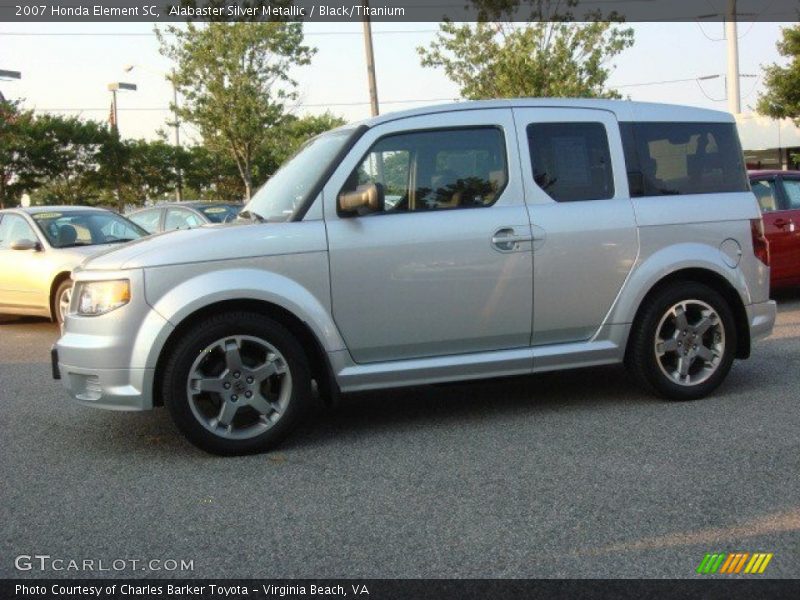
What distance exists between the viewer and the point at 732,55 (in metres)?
28.5

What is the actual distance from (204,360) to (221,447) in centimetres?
49

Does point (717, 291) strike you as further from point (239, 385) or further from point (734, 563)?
point (239, 385)

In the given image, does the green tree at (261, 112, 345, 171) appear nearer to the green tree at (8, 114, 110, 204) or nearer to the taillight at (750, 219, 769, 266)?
the taillight at (750, 219, 769, 266)

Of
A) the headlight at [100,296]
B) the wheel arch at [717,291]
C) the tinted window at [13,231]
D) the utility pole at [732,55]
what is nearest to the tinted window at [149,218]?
the tinted window at [13,231]

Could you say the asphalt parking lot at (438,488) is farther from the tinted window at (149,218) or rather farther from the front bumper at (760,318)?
the tinted window at (149,218)

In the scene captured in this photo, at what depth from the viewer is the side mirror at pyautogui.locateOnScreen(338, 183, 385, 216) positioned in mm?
5129

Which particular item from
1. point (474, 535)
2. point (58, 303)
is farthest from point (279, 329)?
point (58, 303)

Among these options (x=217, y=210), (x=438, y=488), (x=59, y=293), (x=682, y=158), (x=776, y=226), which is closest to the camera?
(x=438, y=488)

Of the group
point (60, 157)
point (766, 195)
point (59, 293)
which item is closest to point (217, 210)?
point (59, 293)

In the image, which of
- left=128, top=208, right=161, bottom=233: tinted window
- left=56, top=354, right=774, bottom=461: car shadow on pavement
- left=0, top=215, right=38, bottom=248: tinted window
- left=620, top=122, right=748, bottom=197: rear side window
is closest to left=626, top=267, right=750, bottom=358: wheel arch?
left=56, top=354, right=774, bottom=461: car shadow on pavement

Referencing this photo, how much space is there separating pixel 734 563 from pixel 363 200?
9.02ft

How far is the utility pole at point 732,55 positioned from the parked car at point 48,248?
22.7 meters

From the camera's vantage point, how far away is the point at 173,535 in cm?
388

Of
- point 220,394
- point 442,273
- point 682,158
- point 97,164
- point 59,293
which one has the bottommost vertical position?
point 220,394
